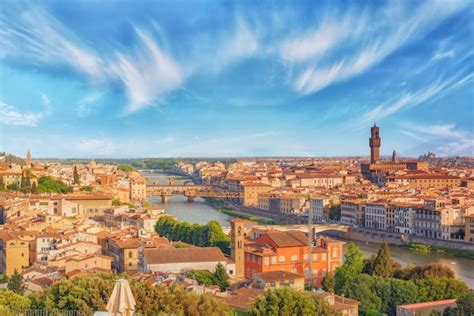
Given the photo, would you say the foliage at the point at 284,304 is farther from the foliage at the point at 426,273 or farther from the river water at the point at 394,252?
the river water at the point at 394,252

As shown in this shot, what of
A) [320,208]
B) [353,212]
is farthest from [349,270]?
[320,208]

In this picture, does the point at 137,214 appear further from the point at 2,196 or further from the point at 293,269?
the point at 293,269

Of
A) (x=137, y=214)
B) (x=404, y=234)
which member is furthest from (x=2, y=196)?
(x=404, y=234)

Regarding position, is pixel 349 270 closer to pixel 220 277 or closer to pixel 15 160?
pixel 220 277

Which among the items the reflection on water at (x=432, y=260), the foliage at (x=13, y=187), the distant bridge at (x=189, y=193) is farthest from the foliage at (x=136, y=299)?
the distant bridge at (x=189, y=193)

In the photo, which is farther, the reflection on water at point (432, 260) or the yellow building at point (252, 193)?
the yellow building at point (252, 193)
